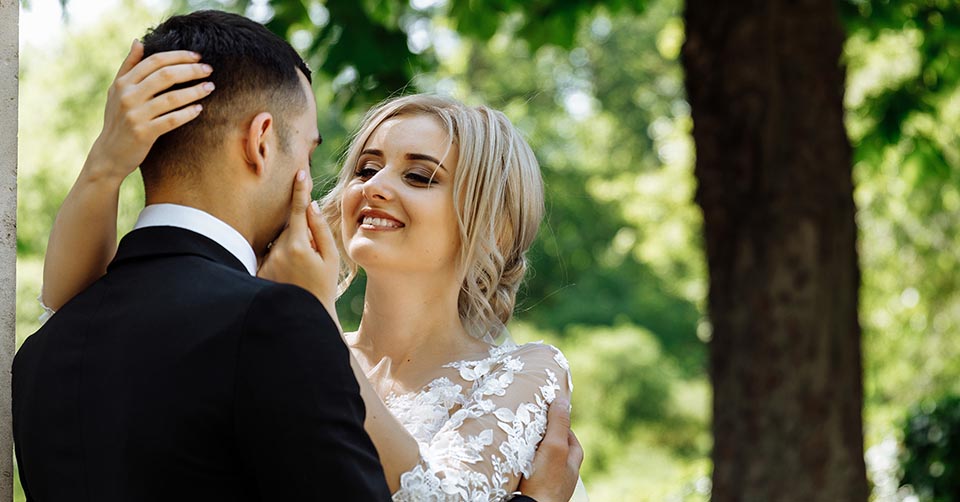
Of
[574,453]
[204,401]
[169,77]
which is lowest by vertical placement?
[574,453]

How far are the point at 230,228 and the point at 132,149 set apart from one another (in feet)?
0.77

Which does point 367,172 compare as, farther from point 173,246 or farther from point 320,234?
point 173,246

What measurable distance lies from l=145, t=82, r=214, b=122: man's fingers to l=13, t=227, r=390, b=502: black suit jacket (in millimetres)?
293

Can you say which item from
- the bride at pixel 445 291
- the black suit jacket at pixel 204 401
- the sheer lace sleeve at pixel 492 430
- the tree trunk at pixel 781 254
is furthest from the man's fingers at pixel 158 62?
the tree trunk at pixel 781 254

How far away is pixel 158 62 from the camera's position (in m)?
2.12

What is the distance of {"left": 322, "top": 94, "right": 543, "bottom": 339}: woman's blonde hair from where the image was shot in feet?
10.7

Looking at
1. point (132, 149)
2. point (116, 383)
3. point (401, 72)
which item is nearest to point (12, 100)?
point (132, 149)

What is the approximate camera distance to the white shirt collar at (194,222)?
2.09 meters

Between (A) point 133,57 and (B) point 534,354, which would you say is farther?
(B) point 534,354

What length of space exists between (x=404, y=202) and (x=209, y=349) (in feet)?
4.28

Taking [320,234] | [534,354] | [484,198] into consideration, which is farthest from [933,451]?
[320,234]

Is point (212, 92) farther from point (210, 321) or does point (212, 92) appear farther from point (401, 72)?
point (401, 72)

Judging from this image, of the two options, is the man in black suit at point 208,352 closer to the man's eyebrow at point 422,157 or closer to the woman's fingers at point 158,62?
the woman's fingers at point 158,62

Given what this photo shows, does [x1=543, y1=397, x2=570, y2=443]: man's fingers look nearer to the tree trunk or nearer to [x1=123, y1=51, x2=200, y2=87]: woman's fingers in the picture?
[x1=123, y1=51, x2=200, y2=87]: woman's fingers
